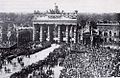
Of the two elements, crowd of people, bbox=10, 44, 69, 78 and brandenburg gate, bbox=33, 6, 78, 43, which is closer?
crowd of people, bbox=10, 44, 69, 78

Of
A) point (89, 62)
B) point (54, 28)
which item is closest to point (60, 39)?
point (54, 28)

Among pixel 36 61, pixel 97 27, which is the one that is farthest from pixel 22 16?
pixel 97 27

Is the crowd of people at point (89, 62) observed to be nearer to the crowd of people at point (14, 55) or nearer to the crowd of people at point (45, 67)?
the crowd of people at point (45, 67)

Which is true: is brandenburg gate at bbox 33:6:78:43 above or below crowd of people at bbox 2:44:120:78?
above

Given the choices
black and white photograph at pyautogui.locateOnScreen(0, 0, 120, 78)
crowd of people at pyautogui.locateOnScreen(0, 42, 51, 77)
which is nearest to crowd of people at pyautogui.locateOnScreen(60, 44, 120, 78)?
black and white photograph at pyautogui.locateOnScreen(0, 0, 120, 78)

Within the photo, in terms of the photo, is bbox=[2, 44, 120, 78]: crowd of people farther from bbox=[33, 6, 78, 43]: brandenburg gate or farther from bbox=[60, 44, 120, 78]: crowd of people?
bbox=[33, 6, 78, 43]: brandenburg gate

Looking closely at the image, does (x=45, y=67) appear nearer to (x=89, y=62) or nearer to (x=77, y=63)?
(x=77, y=63)

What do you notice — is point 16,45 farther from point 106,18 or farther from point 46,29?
point 106,18
